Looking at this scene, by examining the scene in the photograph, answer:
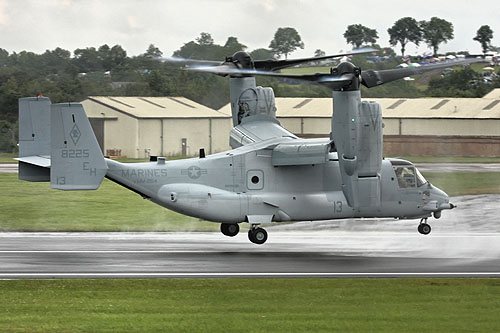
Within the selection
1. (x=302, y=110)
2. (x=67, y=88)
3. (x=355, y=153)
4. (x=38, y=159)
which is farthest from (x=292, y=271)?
(x=67, y=88)

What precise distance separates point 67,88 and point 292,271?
1394 inches

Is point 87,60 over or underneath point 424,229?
over

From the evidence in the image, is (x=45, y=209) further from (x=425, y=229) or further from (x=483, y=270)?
(x=483, y=270)

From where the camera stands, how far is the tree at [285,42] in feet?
184

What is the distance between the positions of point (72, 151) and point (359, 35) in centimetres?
3875

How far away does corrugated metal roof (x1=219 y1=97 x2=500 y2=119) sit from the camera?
183ft

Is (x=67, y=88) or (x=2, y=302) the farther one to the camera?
(x=67, y=88)

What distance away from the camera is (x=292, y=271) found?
1043 inches

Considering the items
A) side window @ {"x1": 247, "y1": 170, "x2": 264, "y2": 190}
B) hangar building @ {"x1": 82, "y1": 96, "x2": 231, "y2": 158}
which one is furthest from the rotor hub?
hangar building @ {"x1": 82, "y1": 96, "x2": 231, "y2": 158}

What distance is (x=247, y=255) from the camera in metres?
30.1

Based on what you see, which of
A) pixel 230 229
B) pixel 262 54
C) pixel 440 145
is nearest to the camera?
pixel 230 229

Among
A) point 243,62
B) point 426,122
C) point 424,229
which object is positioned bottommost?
point 424,229

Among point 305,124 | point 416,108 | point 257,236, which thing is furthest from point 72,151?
point 416,108

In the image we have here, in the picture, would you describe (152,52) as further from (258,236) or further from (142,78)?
(258,236)
